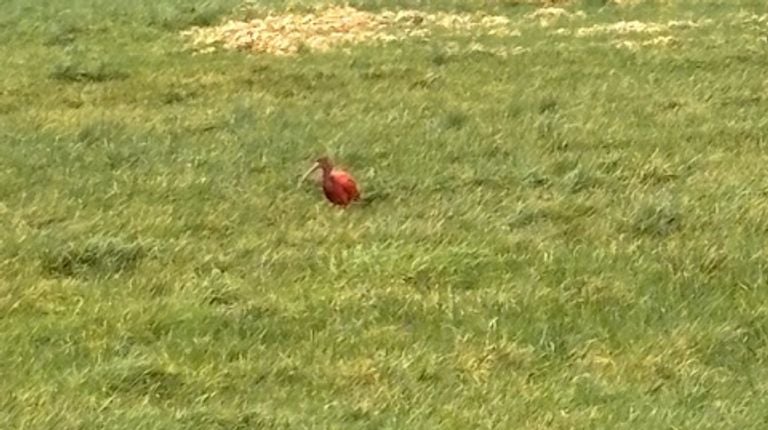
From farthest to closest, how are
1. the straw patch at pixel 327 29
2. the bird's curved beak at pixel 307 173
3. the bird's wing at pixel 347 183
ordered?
1. the straw patch at pixel 327 29
2. the bird's curved beak at pixel 307 173
3. the bird's wing at pixel 347 183

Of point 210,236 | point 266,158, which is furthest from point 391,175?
point 210,236

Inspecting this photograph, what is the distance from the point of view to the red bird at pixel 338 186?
792cm

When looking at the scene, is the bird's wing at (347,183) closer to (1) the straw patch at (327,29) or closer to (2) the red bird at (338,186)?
(2) the red bird at (338,186)

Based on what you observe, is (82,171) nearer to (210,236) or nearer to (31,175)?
(31,175)

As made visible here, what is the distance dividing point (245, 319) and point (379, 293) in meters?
0.63

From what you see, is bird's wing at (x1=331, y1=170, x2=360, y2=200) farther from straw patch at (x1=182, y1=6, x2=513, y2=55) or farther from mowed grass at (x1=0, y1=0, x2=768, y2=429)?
straw patch at (x1=182, y1=6, x2=513, y2=55)

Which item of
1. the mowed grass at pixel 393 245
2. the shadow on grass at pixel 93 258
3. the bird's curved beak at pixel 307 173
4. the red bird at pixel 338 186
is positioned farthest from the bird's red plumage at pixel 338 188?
the shadow on grass at pixel 93 258

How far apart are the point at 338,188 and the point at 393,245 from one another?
0.97 m

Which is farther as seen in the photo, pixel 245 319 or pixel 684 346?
pixel 245 319

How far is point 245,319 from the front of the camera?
594cm

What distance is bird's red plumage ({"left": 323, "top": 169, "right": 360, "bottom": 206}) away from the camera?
7918 millimetres

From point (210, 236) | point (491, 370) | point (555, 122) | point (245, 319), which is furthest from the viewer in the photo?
point (555, 122)

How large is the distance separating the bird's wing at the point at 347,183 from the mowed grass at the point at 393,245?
0.14 m

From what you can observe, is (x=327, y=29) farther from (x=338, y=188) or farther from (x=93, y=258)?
(x=93, y=258)
